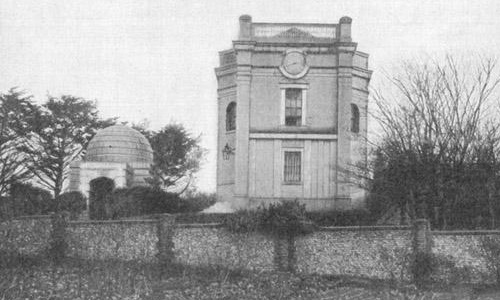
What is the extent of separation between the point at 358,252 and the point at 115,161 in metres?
18.5

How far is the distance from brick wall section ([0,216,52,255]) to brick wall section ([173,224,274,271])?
14.1 feet

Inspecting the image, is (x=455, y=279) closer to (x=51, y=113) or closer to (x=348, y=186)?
(x=348, y=186)

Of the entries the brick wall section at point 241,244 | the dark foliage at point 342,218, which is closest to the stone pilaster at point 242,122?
the dark foliage at point 342,218

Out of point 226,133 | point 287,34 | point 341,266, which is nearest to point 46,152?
point 226,133

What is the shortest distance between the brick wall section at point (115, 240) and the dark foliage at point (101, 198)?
23.1 feet

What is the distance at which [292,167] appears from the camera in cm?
3316

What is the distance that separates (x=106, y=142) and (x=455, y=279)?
22.6 metres

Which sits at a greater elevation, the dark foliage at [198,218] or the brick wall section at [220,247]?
the dark foliage at [198,218]

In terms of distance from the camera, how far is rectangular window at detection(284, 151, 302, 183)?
109 ft

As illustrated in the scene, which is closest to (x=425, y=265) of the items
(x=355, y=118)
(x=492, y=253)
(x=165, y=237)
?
(x=492, y=253)

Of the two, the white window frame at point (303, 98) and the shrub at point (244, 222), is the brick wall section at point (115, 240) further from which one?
the white window frame at point (303, 98)

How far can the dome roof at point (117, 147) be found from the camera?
37375 millimetres

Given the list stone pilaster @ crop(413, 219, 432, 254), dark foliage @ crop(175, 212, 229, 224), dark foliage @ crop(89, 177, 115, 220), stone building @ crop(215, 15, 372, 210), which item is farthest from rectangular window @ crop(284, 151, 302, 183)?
stone pilaster @ crop(413, 219, 432, 254)

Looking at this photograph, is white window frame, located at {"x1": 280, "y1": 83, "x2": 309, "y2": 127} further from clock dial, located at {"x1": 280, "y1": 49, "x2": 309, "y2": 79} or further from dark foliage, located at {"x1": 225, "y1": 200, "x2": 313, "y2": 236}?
dark foliage, located at {"x1": 225, "y1": 200, "x2": 313, "y2": 236}
